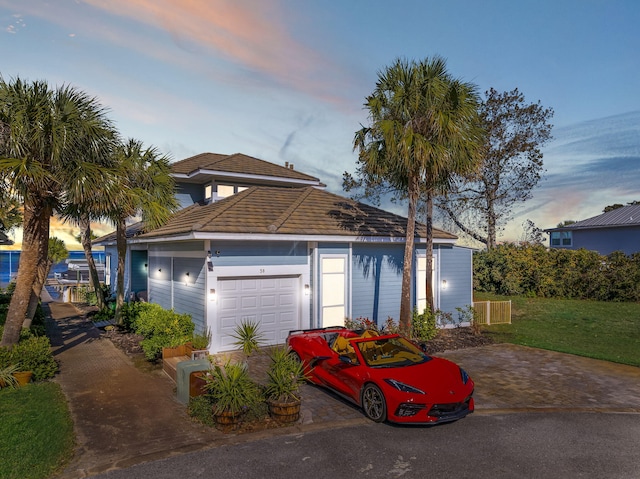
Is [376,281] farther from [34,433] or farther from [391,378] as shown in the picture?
[34,433]

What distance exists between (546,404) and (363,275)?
7864mm

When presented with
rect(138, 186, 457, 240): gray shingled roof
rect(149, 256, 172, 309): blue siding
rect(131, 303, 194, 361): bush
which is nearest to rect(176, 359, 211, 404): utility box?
rect(131, 303, 194, 361): bush

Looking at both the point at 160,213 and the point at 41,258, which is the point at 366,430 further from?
the point at 160,213

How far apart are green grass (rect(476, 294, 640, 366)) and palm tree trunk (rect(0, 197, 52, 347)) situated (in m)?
15.3

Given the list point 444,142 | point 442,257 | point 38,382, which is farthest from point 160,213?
point 442,257

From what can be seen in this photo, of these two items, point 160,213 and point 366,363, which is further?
point 160,213

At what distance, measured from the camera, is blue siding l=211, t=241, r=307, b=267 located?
13312 millimetres

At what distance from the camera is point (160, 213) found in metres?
16.0

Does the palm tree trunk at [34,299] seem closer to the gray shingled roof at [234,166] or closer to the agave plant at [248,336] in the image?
the agave plant at [248,336]

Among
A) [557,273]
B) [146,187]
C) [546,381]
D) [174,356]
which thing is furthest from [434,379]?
[557,273]

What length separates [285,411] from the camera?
7.92 m

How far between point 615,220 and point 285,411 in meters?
39.9

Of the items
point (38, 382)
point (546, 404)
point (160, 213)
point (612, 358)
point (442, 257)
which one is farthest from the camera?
point (442, 257)

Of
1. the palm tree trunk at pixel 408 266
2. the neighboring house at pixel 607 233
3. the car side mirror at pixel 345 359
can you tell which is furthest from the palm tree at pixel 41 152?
the neighboring house at pixel 607 233
